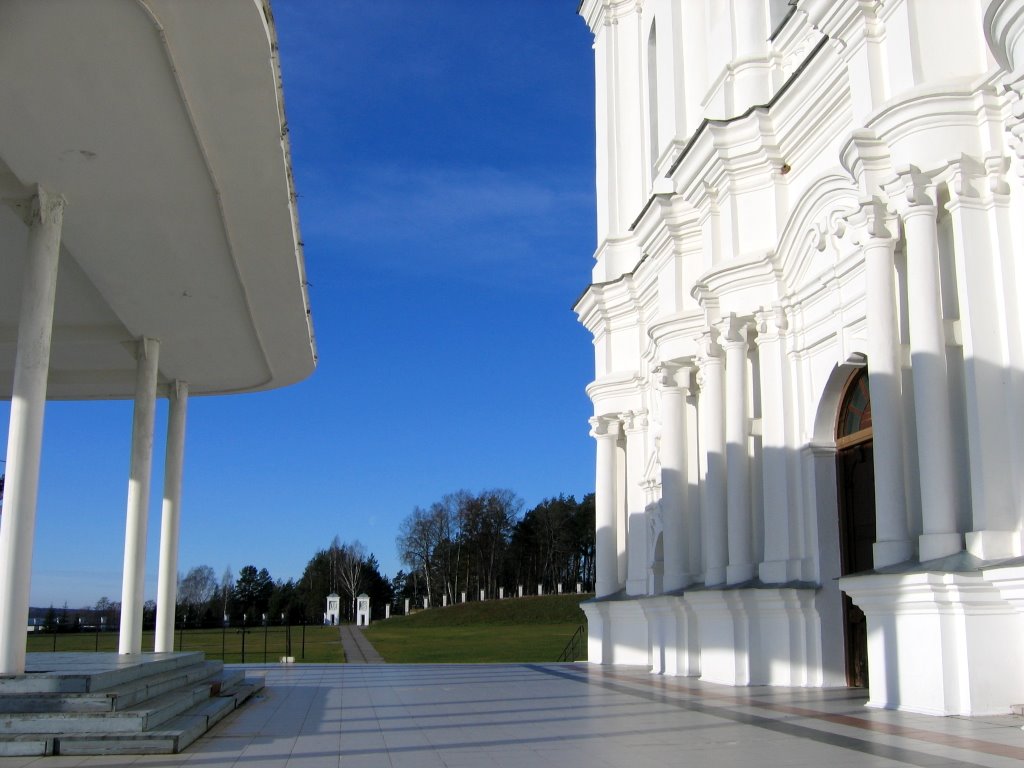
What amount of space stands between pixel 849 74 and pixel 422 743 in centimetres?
1066

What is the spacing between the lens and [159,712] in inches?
383

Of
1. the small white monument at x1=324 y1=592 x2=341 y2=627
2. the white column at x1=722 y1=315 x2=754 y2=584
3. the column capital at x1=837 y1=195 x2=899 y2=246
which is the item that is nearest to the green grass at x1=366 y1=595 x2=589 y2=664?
the white column at x1=722 y1=315 x2=754 y2=584

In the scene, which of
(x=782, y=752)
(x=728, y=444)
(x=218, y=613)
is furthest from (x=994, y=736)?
(x=218, y=613)

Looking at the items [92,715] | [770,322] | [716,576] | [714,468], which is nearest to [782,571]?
[716,576]

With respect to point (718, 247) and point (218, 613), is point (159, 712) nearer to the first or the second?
point (718, 247)

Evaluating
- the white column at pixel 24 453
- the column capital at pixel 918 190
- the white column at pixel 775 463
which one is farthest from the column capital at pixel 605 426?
the white column at pixel 24 453

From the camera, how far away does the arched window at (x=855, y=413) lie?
15.6m

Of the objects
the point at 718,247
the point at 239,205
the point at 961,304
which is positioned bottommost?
the point at 961,304

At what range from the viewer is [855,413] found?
52.5 feet

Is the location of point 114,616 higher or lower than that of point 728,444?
lower

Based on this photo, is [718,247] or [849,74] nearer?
[849,74]

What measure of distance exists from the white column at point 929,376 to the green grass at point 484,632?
66.5 feet

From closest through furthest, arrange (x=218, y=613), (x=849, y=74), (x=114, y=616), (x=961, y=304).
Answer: (x=961, y=304), (x=849, y=74), (x=114, y=616), (x=218, y=613)

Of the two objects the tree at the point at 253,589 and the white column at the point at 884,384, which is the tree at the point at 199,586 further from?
the white column at the point at 884,384
